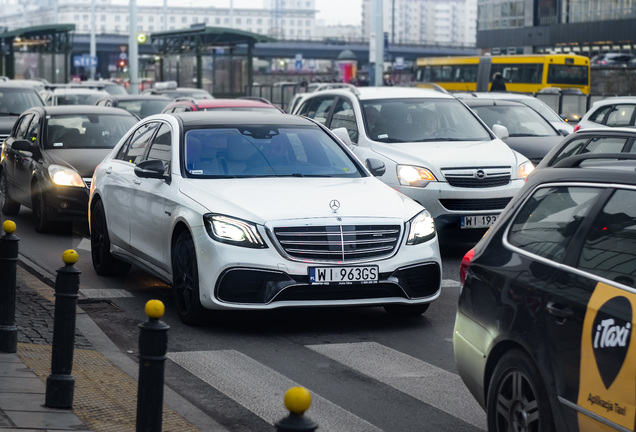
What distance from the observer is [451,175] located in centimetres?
1191

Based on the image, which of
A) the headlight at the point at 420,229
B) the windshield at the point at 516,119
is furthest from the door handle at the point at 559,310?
the windshield at the point at 516,119

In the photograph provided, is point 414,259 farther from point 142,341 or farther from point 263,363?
point 142,341

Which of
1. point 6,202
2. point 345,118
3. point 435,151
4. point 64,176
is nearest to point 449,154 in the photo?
point 435,151

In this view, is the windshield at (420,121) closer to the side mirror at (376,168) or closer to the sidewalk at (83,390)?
the side mirror at (376,168)

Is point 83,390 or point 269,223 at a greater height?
point 269,223

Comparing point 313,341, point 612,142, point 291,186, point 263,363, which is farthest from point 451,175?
point 263,363

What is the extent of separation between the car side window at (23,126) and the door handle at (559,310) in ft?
39.7

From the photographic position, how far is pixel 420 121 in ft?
43.8

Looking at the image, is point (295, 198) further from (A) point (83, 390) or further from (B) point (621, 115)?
(B) point (621, 115)

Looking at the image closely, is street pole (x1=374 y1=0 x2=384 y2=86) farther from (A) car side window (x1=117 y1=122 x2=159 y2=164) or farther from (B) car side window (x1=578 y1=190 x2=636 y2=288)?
(B) car side window (x1=578 y1=190 x2=636 y2=288)

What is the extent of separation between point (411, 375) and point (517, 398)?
2.16 m

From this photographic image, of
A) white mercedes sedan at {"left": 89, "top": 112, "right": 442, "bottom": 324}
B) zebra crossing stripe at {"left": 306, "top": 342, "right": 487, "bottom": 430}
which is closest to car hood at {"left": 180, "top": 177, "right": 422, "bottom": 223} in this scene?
white mercedes sedan at {"left": 89, "top": 112, "right": 442, "bottom": 324}

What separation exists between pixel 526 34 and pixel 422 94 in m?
80.0

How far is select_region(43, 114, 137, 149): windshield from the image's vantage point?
48.0 feet
